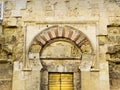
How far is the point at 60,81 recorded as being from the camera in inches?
254

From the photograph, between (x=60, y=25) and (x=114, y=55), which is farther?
(x=60, y=25)

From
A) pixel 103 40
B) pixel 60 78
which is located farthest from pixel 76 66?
pixel 103 40

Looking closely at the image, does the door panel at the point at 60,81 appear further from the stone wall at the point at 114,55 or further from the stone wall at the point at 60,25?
the stone wall at the point at 114,55

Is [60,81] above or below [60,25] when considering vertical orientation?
below

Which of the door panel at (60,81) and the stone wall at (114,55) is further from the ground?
the stone wall at (114,55)

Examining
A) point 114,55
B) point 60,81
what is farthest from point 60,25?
point 114,55

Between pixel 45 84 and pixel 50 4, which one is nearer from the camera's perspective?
pixel 45 84

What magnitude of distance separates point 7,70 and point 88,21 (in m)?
2.36

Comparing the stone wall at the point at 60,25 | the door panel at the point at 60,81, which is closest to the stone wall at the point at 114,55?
the stone wall at the point at 60,25

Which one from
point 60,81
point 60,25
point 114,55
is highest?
point 60,25

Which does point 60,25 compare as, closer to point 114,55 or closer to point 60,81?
point 60,81

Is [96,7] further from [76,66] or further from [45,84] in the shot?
[45,84]

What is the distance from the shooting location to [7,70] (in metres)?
6.55

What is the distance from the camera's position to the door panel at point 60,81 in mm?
6425
